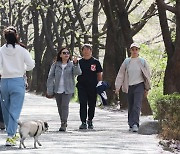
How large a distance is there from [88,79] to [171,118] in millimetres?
3585

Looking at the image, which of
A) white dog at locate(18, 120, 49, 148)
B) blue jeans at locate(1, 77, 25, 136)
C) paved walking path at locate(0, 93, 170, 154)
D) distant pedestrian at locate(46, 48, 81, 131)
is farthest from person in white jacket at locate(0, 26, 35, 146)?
distant pedestrian at locate(46, 48, 81, 131)

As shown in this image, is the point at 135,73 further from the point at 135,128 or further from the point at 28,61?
the point at 28,61

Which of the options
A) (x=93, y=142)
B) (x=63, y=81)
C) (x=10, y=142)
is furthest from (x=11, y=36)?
(x=63, y=81)

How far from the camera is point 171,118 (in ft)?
43.3

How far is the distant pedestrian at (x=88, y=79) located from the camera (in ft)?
53.6

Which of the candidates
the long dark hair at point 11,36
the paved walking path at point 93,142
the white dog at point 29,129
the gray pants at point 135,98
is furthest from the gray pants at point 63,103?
the white dog at point 29,129

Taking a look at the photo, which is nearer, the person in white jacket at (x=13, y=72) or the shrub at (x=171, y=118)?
the person in white jacket at (x=13, y=72)

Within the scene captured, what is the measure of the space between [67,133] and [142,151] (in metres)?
4.02

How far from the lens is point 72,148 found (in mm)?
11500

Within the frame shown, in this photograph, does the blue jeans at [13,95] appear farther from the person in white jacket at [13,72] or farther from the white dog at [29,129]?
the white dog at [29,129]

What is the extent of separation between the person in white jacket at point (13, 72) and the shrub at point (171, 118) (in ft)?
9.26

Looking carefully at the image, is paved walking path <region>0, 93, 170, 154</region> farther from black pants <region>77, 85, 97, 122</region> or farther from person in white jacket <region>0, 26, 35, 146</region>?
person in white jacket <region>0, 26, 35, 146</region>

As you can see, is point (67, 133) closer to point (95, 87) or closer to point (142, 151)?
point (95, 87)

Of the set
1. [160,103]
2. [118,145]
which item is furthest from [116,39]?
[118,145]
